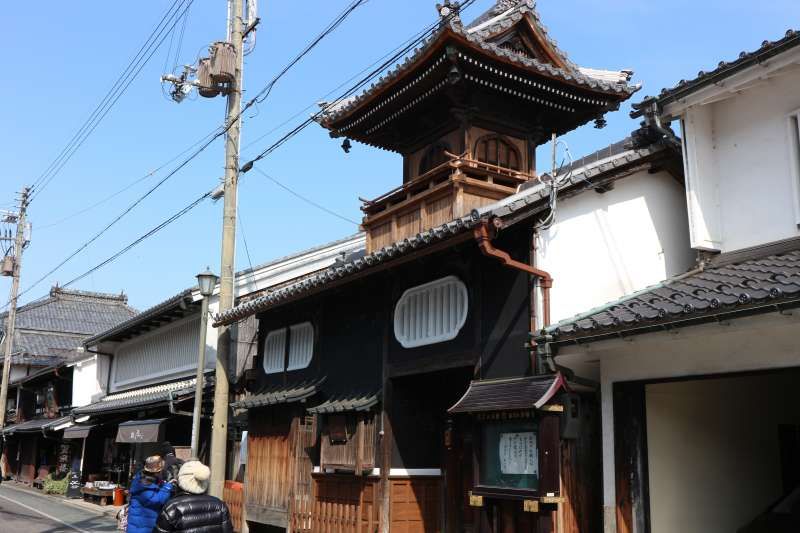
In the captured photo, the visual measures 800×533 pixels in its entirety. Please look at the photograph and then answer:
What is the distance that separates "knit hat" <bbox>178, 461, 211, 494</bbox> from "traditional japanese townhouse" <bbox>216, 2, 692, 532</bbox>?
4040mm

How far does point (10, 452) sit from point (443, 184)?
38452 mm

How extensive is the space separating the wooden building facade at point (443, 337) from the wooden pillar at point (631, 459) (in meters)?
0.63

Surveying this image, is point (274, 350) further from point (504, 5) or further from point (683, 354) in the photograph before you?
point (683, 354)

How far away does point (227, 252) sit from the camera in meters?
14.2

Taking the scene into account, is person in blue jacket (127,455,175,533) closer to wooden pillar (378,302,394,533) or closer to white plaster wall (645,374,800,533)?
wooden pillar (378,302,394,533)

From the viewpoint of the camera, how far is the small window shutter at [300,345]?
15.4 m

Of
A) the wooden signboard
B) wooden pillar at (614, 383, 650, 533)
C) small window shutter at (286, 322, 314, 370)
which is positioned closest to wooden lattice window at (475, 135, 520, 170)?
small window shutter at (286, 322, 314, 370)

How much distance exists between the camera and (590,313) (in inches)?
361

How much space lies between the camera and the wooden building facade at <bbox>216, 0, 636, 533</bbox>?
31.8ft

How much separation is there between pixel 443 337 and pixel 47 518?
50.3ft

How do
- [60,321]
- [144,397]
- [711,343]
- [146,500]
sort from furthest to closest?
[60,321]
[144,397]
[711,343]
[146,500]

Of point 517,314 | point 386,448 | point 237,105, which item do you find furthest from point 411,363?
point 237,105

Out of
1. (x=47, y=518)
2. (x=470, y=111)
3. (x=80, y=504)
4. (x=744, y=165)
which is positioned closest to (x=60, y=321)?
(x=80, y=504)

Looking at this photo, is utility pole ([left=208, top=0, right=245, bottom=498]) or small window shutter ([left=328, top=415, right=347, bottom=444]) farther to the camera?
utility pole ([left=208, top=0, right=245, bottom=498])
